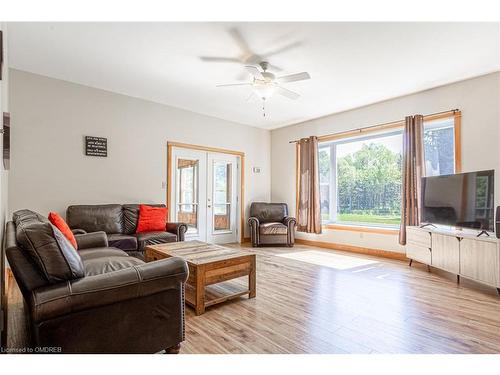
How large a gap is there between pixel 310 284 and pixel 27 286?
8.78 feet

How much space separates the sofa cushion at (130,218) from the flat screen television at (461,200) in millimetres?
4369

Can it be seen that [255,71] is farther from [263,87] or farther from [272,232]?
[272,232]

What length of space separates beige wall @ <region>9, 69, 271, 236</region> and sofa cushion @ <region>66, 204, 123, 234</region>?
0.91 feet

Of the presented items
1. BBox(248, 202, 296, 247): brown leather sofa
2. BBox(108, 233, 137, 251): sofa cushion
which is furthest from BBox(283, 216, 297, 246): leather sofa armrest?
BBox(108, 233, 137, 251): sofa cushion

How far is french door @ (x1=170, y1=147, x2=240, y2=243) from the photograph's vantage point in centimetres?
533

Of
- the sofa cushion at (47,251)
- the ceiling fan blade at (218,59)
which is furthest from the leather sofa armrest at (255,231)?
the sofa cushion at (47,251)

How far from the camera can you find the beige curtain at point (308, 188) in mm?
5676

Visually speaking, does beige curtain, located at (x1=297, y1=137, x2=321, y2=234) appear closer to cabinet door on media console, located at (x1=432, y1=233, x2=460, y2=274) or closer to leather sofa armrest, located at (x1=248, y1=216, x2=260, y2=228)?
leather sofa armrest, located at (x1=248, y1=216, x2=260, y2=228)

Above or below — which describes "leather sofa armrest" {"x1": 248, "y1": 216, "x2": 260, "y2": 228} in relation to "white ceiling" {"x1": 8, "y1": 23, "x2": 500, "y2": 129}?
below

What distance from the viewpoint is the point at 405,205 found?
435 cm

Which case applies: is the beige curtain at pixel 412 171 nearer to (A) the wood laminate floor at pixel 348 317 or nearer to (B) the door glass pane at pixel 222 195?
(A) the wood laminate floor at pixel 348 317

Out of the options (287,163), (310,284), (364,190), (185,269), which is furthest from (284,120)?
(185,269)

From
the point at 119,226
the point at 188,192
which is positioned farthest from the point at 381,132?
the point at 119,226

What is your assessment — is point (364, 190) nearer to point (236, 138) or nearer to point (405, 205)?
point (405, 205)
